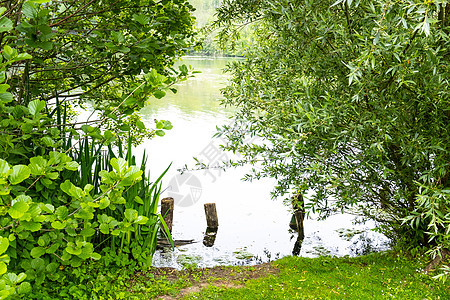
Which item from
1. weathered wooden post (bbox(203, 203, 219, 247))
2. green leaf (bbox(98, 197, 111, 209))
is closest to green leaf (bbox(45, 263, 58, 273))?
green leaf (bbox(98, 197, 111, 209))

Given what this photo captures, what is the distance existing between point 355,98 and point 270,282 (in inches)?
97.1

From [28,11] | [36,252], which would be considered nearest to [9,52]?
[28,11]

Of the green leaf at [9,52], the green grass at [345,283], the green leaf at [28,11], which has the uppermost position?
the green leaf at [28,11]

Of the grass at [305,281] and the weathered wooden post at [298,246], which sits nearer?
the grass at [305,281]

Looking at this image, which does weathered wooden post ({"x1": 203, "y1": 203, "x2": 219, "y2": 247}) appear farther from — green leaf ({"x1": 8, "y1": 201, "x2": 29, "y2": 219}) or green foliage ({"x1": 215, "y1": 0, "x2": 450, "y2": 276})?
green leaf ({"x1": 8, "y1": 201, "x2": 29, "y2": 219})

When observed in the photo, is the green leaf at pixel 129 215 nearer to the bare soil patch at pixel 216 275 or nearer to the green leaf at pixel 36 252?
the green leaf at pixel 36 252

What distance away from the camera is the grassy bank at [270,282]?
13.3 feet

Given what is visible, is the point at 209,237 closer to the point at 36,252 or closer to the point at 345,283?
the point at 345,283

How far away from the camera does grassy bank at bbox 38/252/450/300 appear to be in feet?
13.3

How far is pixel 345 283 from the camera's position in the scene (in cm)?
447

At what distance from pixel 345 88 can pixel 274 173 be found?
1.39m

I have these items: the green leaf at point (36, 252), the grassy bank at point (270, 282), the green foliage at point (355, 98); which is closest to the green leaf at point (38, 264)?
the grassy bank at point (270, 282)

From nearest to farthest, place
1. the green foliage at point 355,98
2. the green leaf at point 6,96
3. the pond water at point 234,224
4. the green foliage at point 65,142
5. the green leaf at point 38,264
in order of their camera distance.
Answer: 1. the green leaf at point 6,96
2. the green foliage at point 65,142
3. the green foliage at point 355,98
4. the green leaf at point 38,264
5. the pond water at point 234,224

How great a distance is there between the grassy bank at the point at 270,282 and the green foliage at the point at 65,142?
221mm
